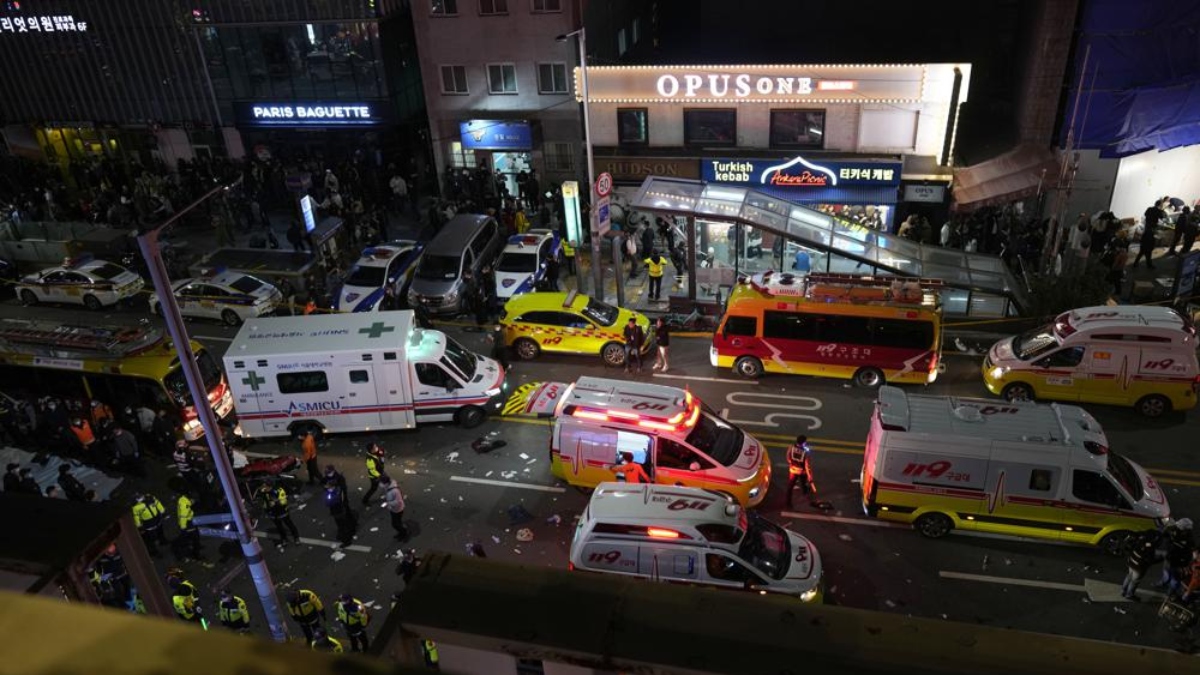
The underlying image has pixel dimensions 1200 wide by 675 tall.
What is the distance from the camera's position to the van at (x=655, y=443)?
1562 cm

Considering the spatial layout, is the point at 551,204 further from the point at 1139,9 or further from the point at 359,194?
the point at 1139,9

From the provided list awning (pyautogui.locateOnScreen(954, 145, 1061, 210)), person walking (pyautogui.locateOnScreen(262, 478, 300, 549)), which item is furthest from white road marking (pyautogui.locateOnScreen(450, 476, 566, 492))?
awning (pyautogui.locateOnScreen(954, 145, 1061, 210))

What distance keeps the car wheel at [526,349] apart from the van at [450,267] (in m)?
3.87

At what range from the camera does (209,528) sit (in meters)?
16.6

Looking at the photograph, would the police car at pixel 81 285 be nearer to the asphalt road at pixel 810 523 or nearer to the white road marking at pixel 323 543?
the asphalt road at pixel 810 523

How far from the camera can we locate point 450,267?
25.6 meters

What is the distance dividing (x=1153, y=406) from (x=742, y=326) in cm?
903

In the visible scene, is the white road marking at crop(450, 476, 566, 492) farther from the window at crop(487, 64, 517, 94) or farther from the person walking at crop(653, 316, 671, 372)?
the window at crop(487, 64, 517, 94)

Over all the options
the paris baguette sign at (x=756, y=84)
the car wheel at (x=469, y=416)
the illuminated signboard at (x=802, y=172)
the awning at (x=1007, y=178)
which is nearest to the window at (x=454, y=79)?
the paris baguette sign at (x=756, y=84)

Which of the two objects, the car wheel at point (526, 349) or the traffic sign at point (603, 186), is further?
the traffic sign at point (603, 186)

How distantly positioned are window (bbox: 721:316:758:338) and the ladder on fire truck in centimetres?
1362

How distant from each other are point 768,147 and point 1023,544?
55.6ft

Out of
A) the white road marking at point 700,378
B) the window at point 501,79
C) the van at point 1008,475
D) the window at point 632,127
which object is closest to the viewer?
the van at point 1008,475

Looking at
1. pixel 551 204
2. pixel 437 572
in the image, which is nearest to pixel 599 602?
pixel 437 572
